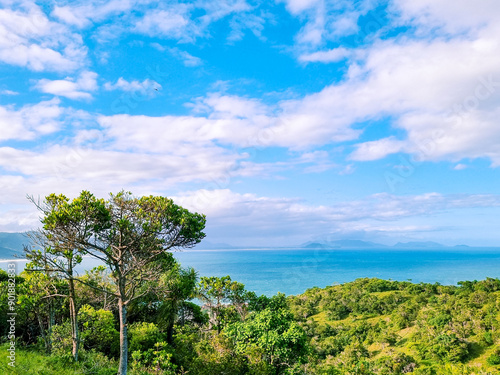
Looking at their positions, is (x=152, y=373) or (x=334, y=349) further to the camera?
(x=334, y=349)

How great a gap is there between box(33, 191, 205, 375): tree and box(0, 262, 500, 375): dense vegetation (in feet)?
5.48

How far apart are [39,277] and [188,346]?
11576 millimetres

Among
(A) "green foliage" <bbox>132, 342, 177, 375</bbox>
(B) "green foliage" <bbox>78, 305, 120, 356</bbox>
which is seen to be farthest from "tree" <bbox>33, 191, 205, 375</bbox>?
(B) "green foliage" <bbox>78, 305, 120, 356</bbox>

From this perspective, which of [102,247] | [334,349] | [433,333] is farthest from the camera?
[334,349]

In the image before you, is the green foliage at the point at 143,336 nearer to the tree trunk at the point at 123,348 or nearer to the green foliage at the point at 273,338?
the green foliage at the point at 273,338

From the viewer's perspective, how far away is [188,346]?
2233 cm

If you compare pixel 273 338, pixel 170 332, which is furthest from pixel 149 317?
pixel 273 338

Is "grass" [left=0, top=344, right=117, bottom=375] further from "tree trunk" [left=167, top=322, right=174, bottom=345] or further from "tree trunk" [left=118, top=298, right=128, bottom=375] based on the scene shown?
"tree trunk" [left=167, top=322, right=174, bottom=345]

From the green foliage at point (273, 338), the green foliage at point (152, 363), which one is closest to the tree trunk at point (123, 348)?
the green foliage at point (152, 363)

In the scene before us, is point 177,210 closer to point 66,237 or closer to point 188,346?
point 66,237

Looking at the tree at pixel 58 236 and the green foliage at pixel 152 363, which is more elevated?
the tree at pixel 58 236

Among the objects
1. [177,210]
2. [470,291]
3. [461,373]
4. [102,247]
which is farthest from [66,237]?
[470,291]

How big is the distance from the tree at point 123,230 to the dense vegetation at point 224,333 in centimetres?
167

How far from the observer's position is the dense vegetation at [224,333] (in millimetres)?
15000
